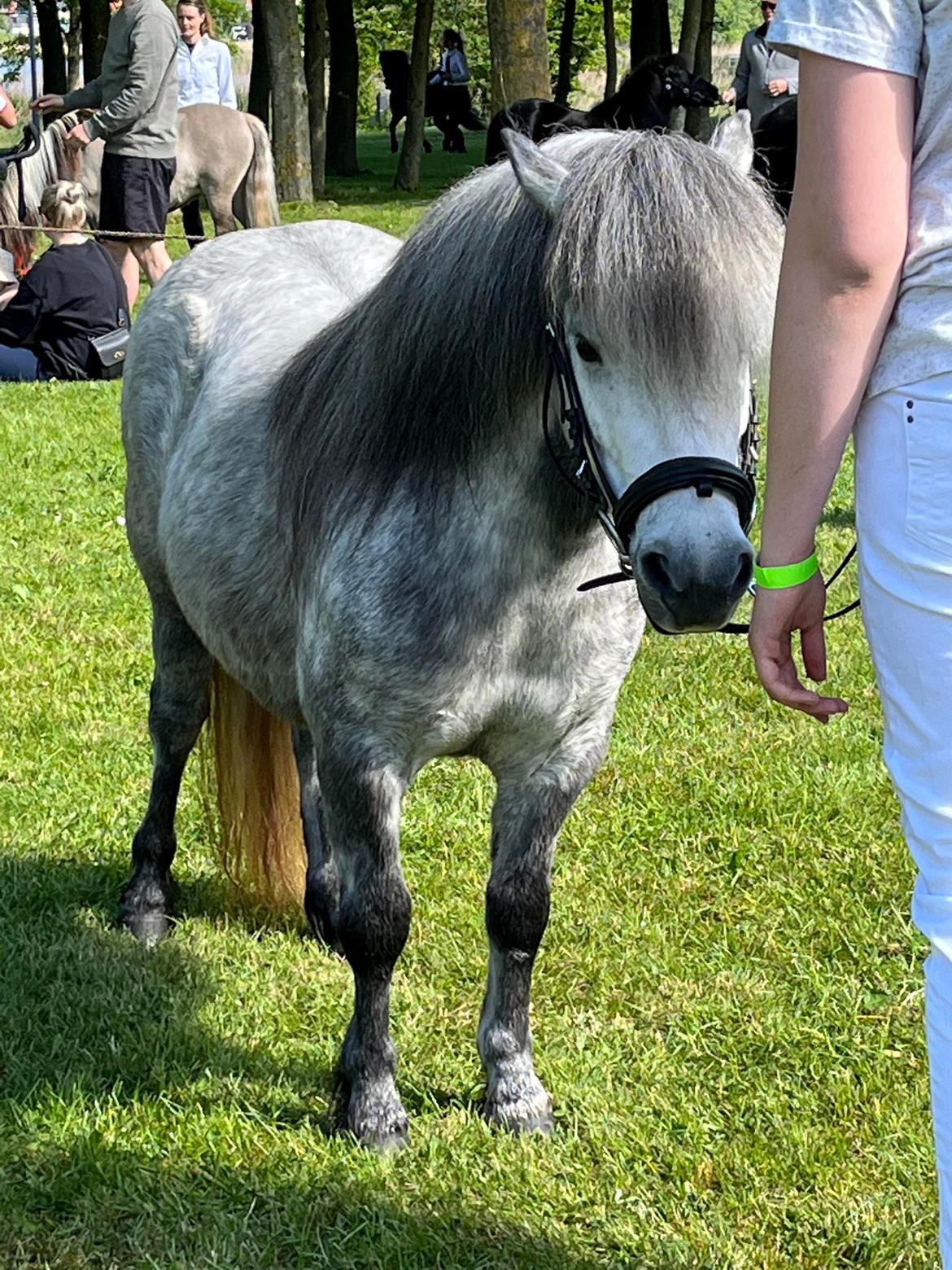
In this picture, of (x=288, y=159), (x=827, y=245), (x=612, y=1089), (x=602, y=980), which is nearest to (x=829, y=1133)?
(x=612, y=1089)

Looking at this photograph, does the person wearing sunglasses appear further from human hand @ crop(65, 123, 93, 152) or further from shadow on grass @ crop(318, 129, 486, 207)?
shadow on grass @ crop(318, 129, 486, 207)

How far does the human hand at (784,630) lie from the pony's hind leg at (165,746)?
257cm

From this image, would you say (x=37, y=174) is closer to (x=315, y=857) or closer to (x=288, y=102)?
(x=288, y=102)

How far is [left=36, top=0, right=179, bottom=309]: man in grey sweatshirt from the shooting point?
11.9m

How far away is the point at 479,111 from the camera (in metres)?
51.7

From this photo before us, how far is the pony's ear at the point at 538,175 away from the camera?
2469 millimetres

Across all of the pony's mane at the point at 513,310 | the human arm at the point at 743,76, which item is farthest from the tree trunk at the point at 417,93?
the pony's mane at the point at 513,310

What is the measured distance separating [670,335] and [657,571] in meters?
0.33

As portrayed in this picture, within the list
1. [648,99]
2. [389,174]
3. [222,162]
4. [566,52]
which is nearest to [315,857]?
[648,99]

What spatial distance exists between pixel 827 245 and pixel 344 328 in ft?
5.72

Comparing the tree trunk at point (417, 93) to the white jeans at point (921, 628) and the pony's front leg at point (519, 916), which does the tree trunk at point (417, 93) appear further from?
the white jeans at point (921, 628)

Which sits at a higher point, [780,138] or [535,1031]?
[780,138]

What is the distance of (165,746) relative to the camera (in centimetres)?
436

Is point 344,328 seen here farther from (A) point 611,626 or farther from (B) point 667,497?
(B) point 667,497
